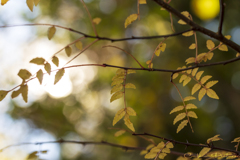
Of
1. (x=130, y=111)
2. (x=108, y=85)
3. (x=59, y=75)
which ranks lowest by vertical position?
(x=130, y=111)

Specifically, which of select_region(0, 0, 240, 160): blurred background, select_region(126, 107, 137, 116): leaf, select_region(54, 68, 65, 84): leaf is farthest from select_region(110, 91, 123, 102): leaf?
select_region(0, 0, 240, 160): blurred background

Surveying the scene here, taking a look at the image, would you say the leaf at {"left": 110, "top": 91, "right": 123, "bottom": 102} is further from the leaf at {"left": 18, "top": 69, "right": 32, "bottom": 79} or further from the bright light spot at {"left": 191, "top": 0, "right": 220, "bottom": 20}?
the bright light spot at {"left": 191, "top": 0, "right": 220, "bottom": 20}

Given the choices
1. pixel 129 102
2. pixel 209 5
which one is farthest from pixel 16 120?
pixel 209 5

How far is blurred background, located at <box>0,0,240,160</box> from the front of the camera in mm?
2354

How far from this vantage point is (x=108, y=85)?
3.04 meters

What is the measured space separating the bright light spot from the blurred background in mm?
11

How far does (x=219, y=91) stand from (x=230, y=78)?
0.70ft

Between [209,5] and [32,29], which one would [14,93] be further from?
[32,29]

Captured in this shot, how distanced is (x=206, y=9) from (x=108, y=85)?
5.58 feet

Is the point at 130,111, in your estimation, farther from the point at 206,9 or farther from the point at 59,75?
the point at 206,9

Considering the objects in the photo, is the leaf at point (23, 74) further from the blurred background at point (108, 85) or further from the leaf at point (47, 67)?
the blurred background at point (108, 85)

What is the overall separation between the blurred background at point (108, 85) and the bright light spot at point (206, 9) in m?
0.01

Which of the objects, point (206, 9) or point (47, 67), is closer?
point (47, 67)

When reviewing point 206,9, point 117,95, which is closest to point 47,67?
point 117,95
